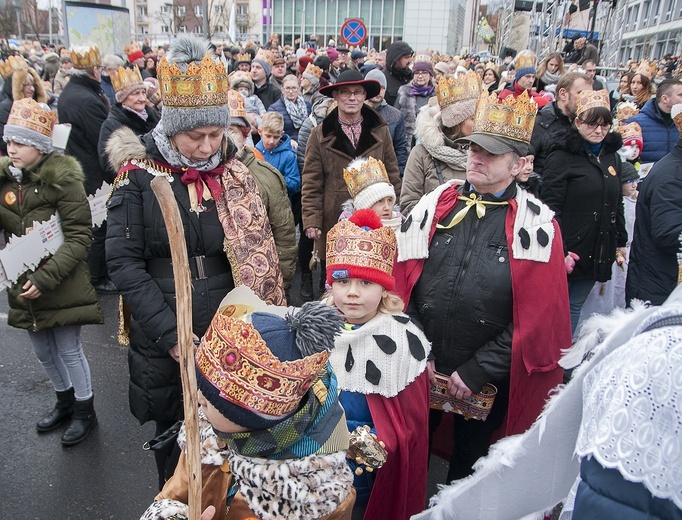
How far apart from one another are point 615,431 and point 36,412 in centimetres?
410

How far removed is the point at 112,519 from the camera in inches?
123

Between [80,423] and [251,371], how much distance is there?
2840 millimetres

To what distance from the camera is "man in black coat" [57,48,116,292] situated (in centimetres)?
615

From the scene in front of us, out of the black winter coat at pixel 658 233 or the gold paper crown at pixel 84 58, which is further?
the gold paper crown at pixel 84 58

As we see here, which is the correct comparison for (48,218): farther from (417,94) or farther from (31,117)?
(417,94)

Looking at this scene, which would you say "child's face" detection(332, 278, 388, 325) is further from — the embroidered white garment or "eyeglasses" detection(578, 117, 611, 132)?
"eyeglasses" detection(578, 117, 611, 132)

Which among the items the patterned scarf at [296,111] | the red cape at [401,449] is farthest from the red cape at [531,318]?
the patterned scarf at [296,111]

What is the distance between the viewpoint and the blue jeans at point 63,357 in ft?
11.9

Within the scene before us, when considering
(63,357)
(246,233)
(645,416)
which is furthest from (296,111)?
(645,416)

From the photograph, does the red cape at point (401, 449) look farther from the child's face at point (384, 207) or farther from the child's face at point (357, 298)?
the child's face at point (384, 207)

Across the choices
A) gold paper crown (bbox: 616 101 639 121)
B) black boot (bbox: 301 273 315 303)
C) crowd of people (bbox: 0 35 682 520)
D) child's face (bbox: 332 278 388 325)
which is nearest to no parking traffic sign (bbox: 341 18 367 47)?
gold paper crown (bbox: 616 101 639 121)

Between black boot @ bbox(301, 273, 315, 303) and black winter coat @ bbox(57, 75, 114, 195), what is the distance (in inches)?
98.0

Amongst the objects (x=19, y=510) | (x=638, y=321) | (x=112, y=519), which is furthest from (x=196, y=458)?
(x=19, y=510)

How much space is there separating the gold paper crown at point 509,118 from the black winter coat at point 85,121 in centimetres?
476
